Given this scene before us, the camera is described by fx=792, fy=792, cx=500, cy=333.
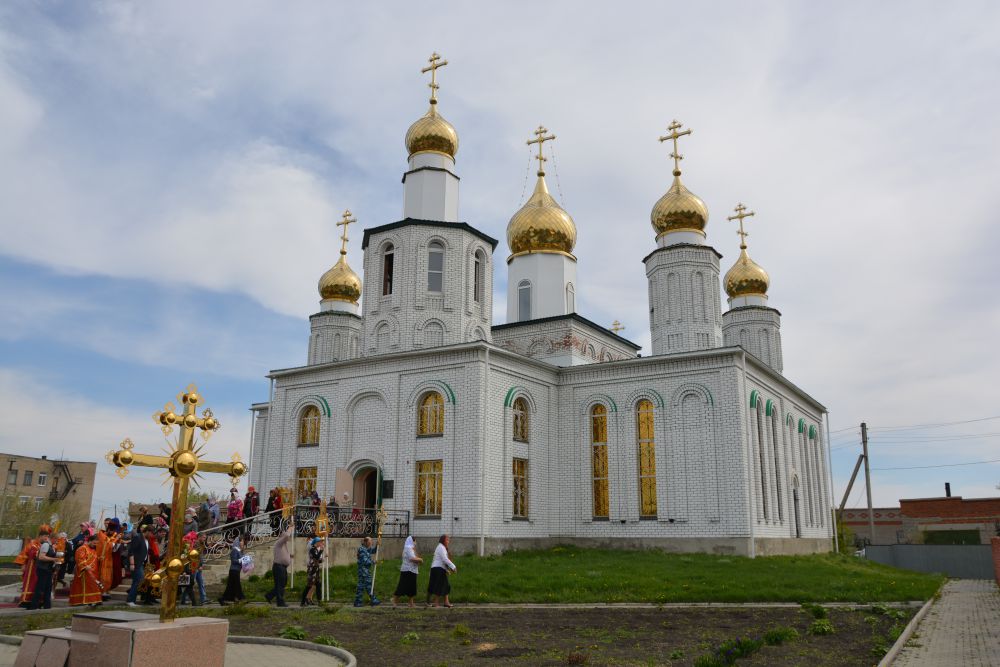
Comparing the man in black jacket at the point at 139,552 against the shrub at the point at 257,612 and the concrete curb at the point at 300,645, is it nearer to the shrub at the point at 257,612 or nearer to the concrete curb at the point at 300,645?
the shrub at the point at 257,612

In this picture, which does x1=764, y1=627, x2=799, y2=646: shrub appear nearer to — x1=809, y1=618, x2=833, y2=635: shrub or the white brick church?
x1=809, y1=618, x2=833, y2=635: shrub

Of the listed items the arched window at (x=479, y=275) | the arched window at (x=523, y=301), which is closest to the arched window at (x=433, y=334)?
the arched window at (x=479, y=275)

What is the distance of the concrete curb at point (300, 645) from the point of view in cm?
820

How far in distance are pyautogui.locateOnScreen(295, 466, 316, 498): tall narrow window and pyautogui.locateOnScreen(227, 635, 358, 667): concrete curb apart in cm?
1440

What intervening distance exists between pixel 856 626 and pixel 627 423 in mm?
12215

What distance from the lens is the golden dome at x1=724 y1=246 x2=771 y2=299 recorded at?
33.6 m

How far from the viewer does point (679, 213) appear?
27.2 metres

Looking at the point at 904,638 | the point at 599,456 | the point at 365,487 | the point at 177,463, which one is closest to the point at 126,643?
the point at 177,463

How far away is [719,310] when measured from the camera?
26.6 m

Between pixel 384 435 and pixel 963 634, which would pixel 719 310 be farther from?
pixel 963 634

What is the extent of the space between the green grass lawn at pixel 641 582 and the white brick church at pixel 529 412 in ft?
6.96

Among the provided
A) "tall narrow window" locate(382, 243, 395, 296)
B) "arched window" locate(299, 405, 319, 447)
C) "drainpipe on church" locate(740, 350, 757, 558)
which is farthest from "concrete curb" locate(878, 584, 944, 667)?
"arched window" locate(299, 405, 319, 447)

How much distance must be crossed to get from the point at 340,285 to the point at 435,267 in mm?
8558

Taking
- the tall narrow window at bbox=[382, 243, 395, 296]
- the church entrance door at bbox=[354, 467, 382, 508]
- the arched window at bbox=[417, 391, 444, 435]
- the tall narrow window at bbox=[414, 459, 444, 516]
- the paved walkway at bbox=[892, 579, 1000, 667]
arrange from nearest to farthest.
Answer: the paved walkway at bbox=[892, 579, 1000, 667], the tall narrow window at bbox=[414, 459, 444, 516], the arched window at bbox=[417, 391, 444, 435], the church entrance door at bbox=[354, 467, 382, 508], the tall narrow window at bbox=[382, 243, 395, 296]
